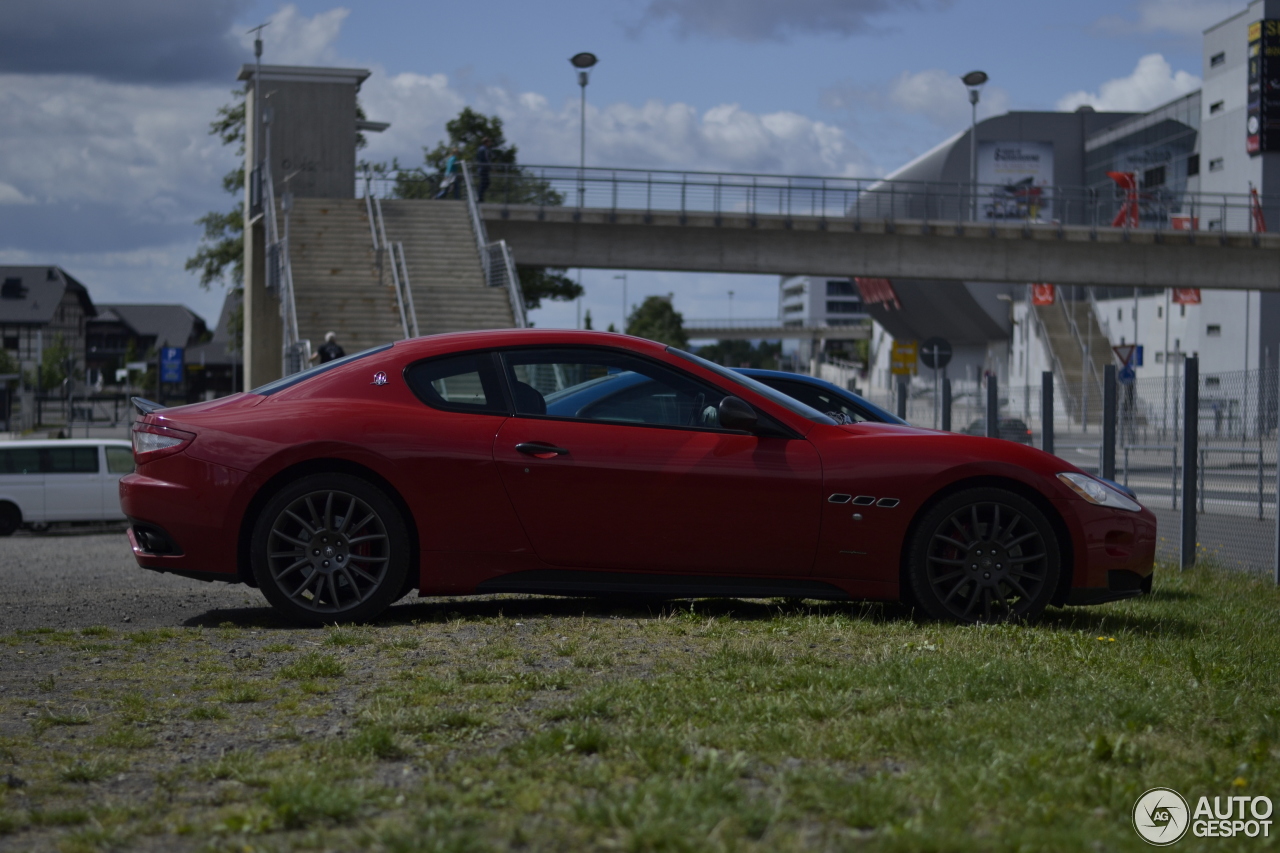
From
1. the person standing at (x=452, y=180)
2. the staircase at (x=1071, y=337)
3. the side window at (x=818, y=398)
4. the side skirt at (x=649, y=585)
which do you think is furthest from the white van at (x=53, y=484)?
the staircase at (x=1071, y=337)

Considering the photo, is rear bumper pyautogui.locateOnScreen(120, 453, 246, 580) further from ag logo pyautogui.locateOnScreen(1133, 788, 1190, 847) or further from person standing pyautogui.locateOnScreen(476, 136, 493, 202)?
person standing pyautogui.locateOnScreen(476, 136, 493, 202)

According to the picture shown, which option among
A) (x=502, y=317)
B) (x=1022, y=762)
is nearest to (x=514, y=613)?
(x=1022, y=762)

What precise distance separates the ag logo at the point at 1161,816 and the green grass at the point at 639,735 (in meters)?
0.04

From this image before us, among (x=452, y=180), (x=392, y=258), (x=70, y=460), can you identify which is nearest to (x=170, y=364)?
(x=452, y=180)

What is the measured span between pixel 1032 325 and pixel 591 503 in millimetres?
71269

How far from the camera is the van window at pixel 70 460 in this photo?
989 inches

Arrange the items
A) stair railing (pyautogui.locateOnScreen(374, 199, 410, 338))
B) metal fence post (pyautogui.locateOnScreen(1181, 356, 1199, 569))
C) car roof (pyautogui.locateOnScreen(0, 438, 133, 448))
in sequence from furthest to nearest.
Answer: stair railing (pyautogui.locateOnScreen(374, 199, 410, 338)) → car roof (pyautogui.locateOnScreen(0, 438, 133, 448)) → metal fence post (pyautogui.locateOnScreen(1181, 356, 1199, 569))

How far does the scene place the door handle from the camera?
6.42 meters

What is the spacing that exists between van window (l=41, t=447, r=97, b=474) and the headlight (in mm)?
22015

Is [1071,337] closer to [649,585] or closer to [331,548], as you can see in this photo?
[649,585]

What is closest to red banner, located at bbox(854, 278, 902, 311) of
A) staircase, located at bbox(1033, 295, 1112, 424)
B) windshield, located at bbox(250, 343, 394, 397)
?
staircase, located at bbox(1033, 295, 1112, 424)

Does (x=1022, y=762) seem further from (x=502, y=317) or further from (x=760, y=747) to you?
(x=502, y=317)

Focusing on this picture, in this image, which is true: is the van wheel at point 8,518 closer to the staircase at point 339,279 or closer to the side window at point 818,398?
the staircase at point 339,279

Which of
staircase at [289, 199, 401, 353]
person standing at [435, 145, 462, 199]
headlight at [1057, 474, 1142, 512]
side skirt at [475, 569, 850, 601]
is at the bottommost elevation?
side skirt at [475, 569, 850, 601]
